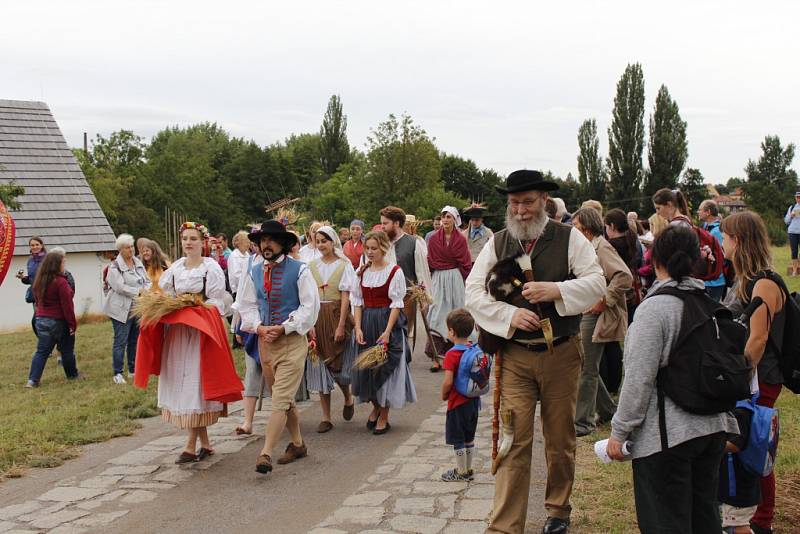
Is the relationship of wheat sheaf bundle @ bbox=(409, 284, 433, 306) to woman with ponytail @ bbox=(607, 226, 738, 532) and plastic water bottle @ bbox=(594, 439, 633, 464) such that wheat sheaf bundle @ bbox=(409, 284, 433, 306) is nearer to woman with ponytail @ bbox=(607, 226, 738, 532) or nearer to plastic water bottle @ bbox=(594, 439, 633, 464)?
plastic water bottle @ bbox=(594, 439, 633, 464)

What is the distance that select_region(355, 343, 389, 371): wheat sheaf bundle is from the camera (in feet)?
25.8

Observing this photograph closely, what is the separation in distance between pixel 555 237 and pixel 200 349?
353cm

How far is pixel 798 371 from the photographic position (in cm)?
468

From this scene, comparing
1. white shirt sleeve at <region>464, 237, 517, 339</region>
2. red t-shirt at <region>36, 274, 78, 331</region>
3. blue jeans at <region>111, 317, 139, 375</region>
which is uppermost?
white shirt sleeve at <region>464, 237, 517, 339</region>

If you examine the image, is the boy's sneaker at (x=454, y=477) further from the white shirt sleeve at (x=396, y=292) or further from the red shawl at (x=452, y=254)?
the red shawl at (x=452, y=254)

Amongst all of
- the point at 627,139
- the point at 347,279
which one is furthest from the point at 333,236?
the point at 627,139

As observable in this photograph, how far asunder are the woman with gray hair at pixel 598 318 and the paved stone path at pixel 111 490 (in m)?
3.20

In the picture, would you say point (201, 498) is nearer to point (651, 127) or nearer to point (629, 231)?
point (629, 231)

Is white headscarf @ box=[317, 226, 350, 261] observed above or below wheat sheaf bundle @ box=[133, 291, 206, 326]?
above

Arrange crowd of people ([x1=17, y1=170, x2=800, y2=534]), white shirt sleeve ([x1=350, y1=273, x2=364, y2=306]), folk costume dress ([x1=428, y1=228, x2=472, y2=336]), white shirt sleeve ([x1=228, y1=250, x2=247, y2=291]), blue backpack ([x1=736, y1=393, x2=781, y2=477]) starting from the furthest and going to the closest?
white shirt sleeve ([x1=228, y1=250, x2=247, y2=291]) → folk costume dress ([x1=428, y1=228, x2=472, y2=336]) → white shirt sleeve ([x1=350, y1=273, x2=364, y2=306]) → blue backpack ([x1=736, y1=393, x2=781, y2=477]) → crowd of people ([x1=17, y1=170, x2=800, y2=534])

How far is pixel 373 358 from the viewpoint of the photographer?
25.8 ft

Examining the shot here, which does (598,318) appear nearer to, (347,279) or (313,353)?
(347,279)

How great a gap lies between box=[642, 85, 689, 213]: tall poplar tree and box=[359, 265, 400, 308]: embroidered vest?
2260 inches

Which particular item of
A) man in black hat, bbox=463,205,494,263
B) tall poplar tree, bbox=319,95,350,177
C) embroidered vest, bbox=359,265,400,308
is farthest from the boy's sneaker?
tall poplar tree, bbox=319,95,350,177
